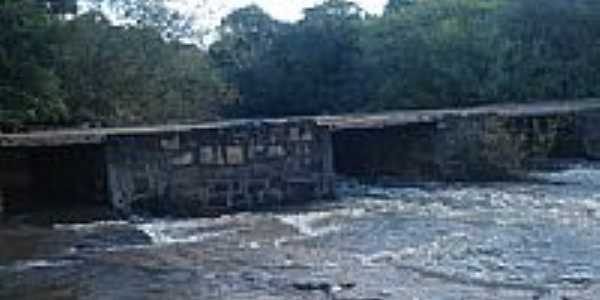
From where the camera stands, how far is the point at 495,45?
3069 cm

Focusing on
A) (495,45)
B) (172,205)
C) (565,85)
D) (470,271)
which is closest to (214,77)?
(495,45)

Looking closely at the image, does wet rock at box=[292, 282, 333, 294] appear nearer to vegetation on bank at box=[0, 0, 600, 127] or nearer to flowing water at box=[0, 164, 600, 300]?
flowing water at box=[0, 164, 600, 300]

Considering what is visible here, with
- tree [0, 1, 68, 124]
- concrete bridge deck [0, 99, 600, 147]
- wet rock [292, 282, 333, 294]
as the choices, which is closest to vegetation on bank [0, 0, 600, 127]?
tree [0, 1, 68, 124]

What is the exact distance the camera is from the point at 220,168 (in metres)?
16.3

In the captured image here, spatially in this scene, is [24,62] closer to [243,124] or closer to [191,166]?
[191,166]

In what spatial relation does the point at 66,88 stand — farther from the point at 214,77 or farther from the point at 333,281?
the point at 333,281

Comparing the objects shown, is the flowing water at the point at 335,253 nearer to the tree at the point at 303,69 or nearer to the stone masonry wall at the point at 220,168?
the stone masonry wall at the point at 220,168

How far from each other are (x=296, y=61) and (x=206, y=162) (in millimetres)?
20668

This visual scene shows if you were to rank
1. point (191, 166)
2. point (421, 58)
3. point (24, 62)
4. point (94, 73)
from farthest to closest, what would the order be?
point (421, 58) < point (94, 73) < point (24, 62) < point (191, 166)

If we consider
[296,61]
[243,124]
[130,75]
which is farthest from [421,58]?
[243,124]

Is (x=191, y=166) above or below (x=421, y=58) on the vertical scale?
below

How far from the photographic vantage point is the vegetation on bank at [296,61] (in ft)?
61.5

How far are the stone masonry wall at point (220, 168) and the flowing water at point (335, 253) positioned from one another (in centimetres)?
61

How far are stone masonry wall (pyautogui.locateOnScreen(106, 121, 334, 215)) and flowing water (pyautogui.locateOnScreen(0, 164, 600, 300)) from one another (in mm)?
612
